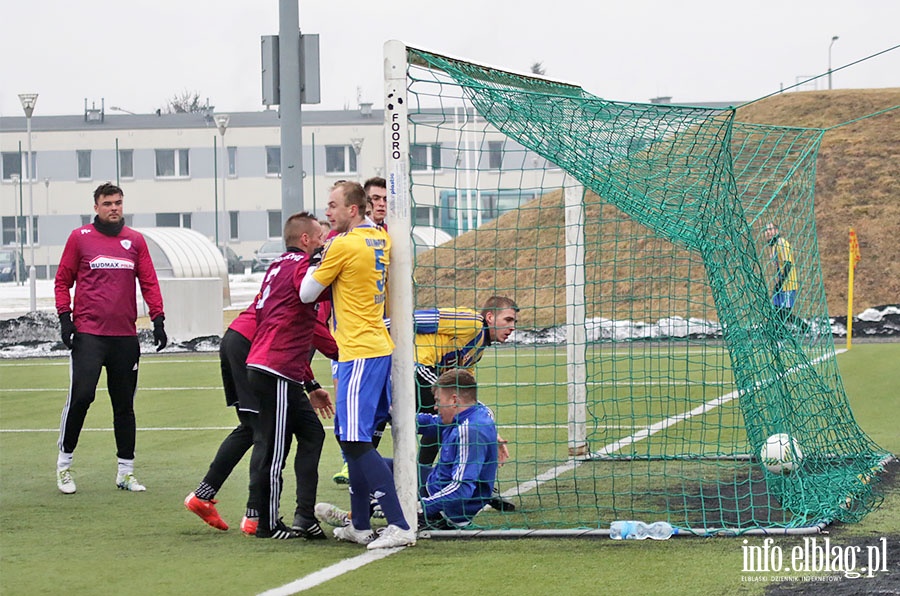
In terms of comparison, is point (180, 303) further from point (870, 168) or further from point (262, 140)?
point (262, 140)

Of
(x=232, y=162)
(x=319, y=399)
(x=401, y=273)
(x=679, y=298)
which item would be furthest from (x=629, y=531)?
(x=232, y=162)

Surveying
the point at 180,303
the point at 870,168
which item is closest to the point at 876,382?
the point at 180,303

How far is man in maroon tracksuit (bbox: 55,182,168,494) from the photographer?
323 inches

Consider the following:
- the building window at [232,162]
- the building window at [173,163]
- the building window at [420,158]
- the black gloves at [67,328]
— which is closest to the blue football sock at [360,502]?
the building window at [420,158]

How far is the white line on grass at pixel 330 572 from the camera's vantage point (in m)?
5.26

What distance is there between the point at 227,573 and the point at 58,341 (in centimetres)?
1671

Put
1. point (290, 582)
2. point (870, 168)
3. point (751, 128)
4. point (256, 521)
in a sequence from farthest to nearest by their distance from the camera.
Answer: point (870, 168), point (751, 128), point (256, 521), point (290, 582)

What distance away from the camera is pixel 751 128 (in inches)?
354

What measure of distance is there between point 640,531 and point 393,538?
1.32 m

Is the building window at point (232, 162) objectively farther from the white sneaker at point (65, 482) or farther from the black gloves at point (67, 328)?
the white sneaker at point (65, 482)

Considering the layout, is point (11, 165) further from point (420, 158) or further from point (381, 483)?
point (381, 483)

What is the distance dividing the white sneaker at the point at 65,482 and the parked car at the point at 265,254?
170 ft

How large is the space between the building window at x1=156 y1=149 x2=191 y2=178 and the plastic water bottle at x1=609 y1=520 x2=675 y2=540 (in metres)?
61.6

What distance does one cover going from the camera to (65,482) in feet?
26.8
